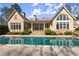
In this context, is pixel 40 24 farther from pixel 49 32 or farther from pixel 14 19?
pixel 14 19

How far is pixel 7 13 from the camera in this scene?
8016 millimetres

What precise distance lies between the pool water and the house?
359 millimetres

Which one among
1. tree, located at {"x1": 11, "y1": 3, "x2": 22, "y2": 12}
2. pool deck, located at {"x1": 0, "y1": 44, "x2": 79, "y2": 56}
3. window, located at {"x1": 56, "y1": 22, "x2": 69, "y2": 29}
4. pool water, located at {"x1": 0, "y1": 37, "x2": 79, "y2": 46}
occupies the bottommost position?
pool deck, located at {"x1": 0, "y1": 44, "x2": 79, "y2": 56}

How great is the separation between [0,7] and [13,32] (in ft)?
3.63

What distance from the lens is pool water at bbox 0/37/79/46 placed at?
7.81m

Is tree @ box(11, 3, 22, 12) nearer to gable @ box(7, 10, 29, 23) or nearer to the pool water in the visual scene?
gable @ box(7, 10, 29, 23)

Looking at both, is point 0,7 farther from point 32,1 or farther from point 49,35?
point 49,35

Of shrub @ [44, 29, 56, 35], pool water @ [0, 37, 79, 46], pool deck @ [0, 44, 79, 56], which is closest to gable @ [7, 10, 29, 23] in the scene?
pool water @ [0, 37, 79, 46]

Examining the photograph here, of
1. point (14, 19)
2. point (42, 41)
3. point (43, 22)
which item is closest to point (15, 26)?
point (14, 19)

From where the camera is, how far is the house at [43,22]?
8.02m

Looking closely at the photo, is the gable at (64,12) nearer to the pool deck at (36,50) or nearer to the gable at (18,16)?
the gable at (18,16)

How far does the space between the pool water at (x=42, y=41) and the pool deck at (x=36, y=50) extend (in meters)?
0.23

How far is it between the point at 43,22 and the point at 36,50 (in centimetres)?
133

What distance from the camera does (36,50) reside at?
24.1ft
